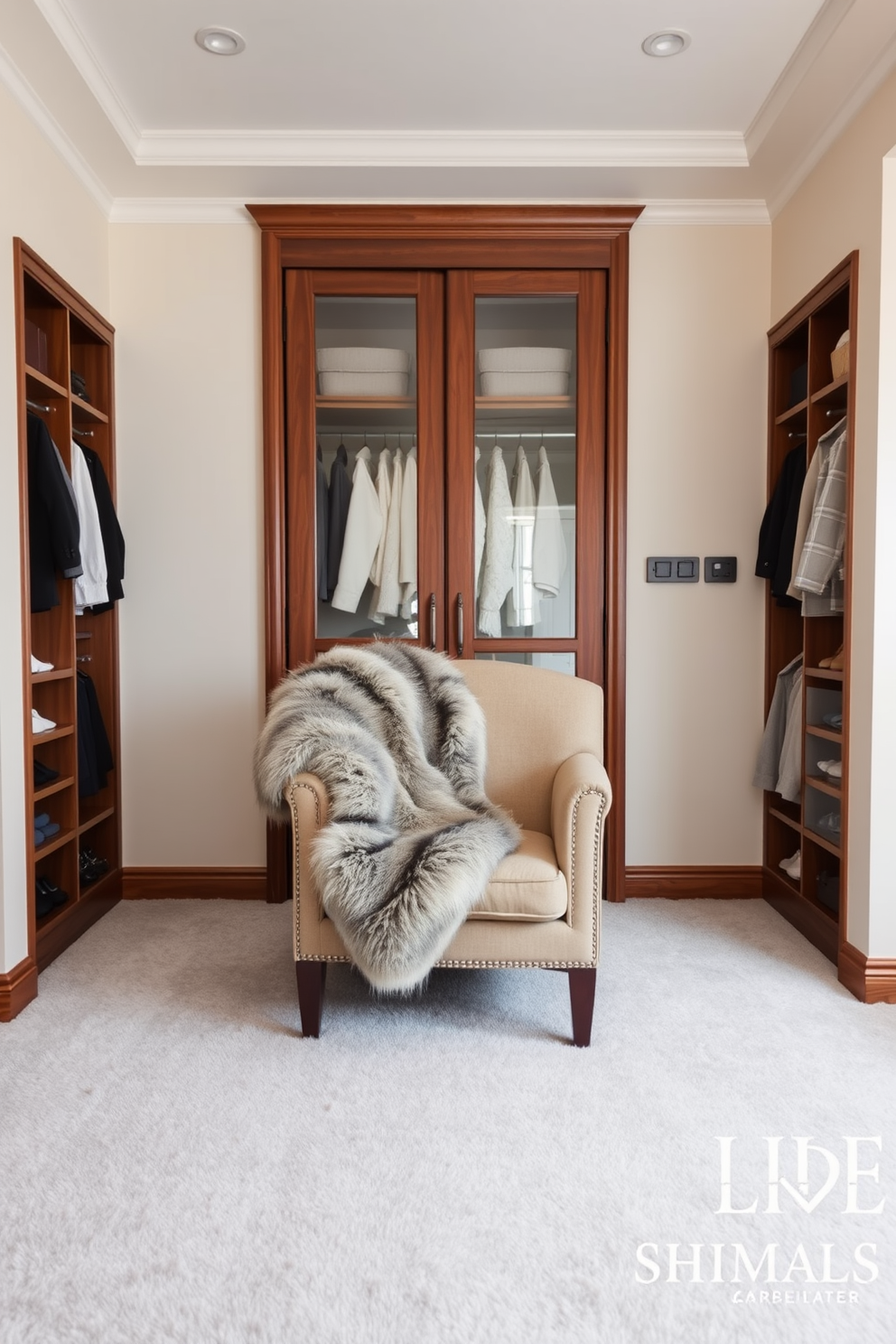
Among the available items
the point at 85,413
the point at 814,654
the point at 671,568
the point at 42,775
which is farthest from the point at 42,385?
the point at 814,654

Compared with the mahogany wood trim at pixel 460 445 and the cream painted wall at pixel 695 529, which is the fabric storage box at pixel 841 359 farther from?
the mahogany wood trim at pixel 460 445

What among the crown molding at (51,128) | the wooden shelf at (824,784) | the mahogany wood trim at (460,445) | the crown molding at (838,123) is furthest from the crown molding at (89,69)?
the wooden shelf at (824,784)

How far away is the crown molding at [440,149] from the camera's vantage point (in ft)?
9.91

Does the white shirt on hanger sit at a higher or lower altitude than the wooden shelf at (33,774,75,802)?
higher

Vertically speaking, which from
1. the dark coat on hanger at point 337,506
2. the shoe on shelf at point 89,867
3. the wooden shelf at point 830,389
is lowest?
the shoe on shelf at point 89,867

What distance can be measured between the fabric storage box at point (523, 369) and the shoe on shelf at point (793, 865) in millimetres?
1904

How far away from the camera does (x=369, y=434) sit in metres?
3.39

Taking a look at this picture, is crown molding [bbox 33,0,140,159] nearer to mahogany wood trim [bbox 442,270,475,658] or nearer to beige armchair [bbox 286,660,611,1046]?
mahogany wood trim [bbox 442,270,475,658]

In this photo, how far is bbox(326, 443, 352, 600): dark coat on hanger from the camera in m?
3.39

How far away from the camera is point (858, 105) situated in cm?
259

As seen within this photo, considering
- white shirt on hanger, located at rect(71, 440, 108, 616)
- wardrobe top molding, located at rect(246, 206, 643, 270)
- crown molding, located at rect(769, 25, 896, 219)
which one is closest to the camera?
crown molding, located at rect(769, 25, 896, 219)

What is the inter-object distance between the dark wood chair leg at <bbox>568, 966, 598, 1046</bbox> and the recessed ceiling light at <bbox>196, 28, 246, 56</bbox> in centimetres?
265

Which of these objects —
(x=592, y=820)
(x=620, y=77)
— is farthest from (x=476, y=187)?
(x=592, y=820)

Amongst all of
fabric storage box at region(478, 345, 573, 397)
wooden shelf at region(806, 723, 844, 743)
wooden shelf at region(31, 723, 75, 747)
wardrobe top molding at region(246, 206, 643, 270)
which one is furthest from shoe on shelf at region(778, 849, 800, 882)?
wooden shelf at region(31, 723, 75, 747)
